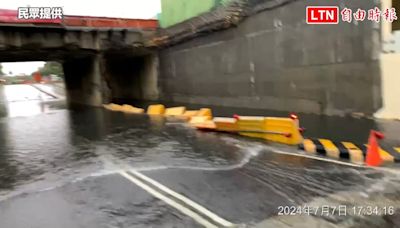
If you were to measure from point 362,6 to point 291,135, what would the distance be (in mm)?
6433

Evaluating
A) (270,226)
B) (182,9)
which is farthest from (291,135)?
(182,9)

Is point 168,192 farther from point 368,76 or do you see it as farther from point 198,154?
point 368,76

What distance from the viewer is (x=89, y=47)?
95.3ft

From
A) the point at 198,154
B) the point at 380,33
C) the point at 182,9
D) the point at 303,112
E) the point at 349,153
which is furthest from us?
the point at 182,9

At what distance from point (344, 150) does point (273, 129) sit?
2.82 meters

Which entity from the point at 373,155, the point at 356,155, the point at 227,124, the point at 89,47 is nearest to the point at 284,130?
the point at 227,124

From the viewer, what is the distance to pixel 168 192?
6.86 metres

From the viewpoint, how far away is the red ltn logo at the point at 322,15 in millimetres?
15869

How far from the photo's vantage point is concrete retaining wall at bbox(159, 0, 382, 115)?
14.8 metres

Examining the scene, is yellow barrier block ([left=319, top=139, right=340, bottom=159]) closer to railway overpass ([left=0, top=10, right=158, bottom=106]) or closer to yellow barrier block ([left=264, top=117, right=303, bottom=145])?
yellow barrier block ([left=264, top=117, right=303, bottom=145])

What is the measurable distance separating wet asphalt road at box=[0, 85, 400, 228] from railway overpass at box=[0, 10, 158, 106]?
52.0ft

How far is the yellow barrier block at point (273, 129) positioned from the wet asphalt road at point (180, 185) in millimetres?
538

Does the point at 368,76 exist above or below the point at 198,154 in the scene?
above

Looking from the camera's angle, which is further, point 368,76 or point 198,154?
point 368,76
